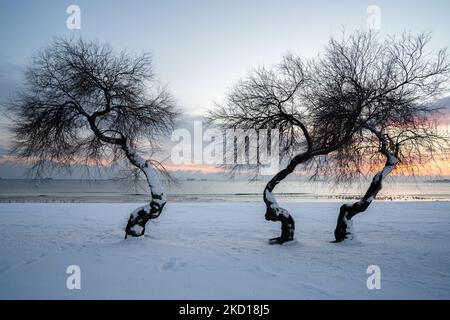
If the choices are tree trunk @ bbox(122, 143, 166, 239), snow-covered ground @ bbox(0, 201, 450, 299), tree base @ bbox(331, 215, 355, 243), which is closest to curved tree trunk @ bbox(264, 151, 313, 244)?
snow-covered ground @ bbox(0, 201, 450, 299)

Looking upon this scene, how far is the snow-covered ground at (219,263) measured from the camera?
709 centimetres

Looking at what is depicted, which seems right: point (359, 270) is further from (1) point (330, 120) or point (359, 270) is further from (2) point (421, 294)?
(1) point (330, 120)

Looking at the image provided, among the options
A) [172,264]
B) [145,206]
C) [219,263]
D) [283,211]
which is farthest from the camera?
[145,206]

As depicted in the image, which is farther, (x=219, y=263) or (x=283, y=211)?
(x=283, y=211)

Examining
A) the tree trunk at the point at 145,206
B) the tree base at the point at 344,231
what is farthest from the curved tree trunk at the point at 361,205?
the tree trunk at the point at 145,206

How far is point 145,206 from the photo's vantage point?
1272 cm

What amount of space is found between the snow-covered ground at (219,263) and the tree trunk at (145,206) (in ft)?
1.77

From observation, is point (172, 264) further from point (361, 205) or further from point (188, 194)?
point (188, 194)

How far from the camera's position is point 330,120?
1176 centimetres

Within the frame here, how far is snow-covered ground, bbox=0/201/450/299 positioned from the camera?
7094mm

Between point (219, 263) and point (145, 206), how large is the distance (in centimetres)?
462

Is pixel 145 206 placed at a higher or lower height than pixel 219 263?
higher

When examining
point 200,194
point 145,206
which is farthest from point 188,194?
point 145,206

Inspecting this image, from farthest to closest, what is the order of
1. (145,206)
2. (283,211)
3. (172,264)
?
(145,206), (283,211), (172,264)
